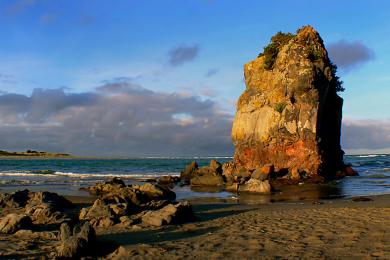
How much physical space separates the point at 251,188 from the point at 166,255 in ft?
Result: 63.4

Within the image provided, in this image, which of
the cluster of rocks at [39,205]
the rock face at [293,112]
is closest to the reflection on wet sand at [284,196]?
the cluster of rocks at [39,205]

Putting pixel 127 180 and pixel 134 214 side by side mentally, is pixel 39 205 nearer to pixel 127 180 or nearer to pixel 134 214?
pixel 134 214

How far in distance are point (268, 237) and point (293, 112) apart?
2963cm

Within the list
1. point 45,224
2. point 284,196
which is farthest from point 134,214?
point 284,196

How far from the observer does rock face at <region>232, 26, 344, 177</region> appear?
3922cm

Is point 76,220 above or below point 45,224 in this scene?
above

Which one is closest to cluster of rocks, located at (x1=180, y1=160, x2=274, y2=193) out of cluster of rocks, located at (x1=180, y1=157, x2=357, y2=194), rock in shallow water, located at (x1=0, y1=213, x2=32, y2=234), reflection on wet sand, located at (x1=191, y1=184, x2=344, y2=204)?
cluster of rocks, located at (x1=180, y1=157, x2=357, y2=194)

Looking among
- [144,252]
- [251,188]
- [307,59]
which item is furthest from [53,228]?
[307,59]

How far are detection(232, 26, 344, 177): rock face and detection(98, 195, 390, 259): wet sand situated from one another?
2326cm

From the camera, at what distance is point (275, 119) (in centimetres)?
4066

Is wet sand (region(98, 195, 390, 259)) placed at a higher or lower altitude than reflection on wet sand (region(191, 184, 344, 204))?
higher

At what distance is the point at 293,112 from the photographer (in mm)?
39688

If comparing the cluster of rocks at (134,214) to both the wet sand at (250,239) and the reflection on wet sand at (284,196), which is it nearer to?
the wet sand at (250,239)

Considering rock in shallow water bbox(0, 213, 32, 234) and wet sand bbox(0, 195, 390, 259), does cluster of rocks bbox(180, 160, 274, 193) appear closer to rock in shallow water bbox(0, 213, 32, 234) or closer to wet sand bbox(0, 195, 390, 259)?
wet sand bbox(0, 195, 390, 259)
